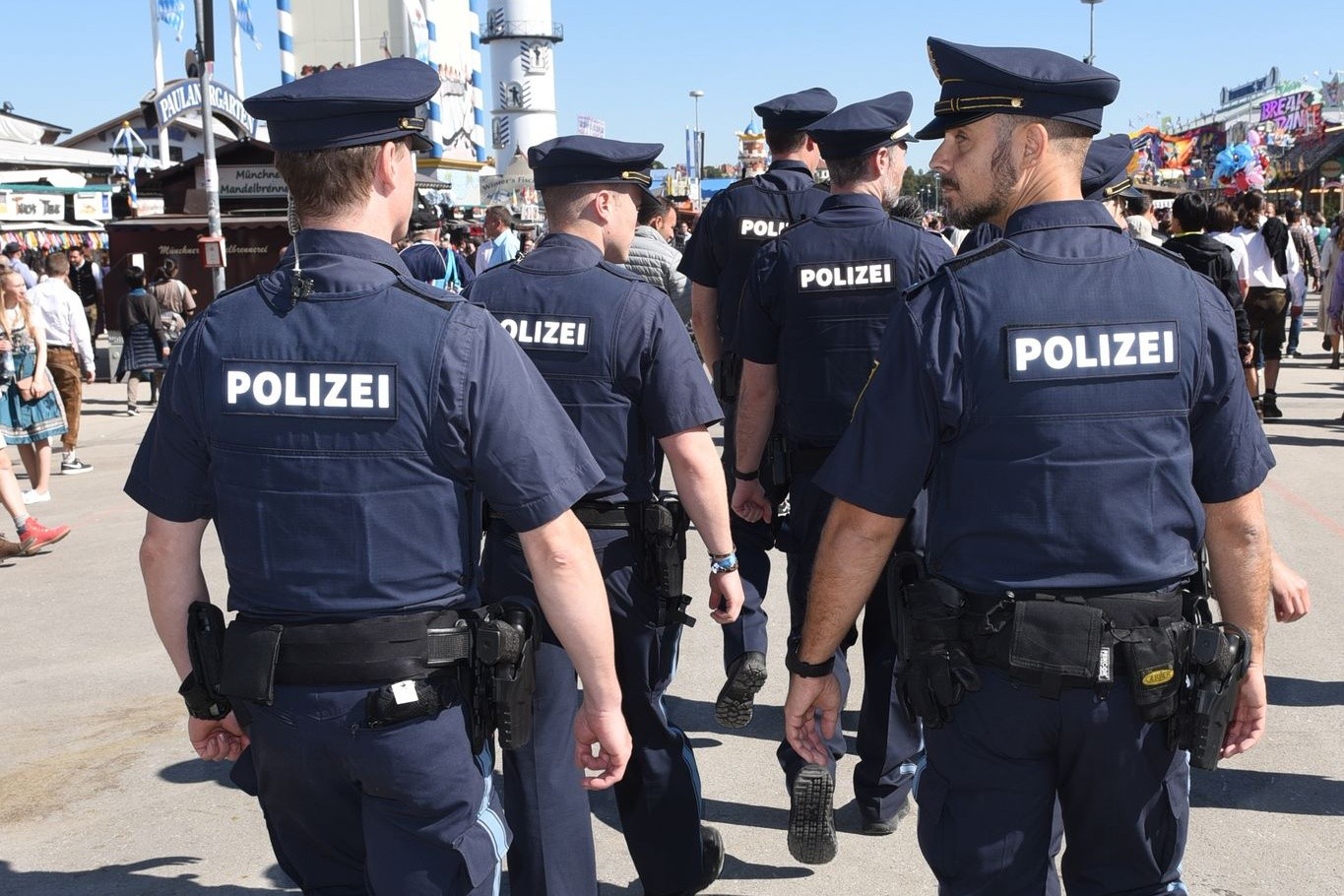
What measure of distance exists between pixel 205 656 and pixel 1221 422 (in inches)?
78.2

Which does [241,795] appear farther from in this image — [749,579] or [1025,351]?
[1025,351]

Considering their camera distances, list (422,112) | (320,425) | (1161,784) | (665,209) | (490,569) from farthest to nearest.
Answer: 1. (665,209)
2. (490,569)
3. (422,112)
4. (1161,784)
5. (320,425)

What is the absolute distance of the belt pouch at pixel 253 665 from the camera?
88.6 inches

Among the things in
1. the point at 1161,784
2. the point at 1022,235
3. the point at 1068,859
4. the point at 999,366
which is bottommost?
the point at 1068,859

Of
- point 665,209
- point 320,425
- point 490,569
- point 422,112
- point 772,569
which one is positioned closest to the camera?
point 320,425

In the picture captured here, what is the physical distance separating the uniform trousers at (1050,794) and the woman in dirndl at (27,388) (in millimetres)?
8428

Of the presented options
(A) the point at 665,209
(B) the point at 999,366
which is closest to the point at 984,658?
(B) the point at 999,366

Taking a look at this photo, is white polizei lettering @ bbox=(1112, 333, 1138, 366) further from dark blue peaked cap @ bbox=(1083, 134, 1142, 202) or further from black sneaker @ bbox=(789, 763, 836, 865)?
dark blue peaked cap @ bbox=(1083, 134, 1142, 202)

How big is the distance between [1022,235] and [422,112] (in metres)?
1.24

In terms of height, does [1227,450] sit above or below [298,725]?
above

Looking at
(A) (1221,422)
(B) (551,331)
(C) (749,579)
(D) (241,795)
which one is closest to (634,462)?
(B) (551,331)

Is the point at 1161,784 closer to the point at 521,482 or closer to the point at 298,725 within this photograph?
the point at 521,482

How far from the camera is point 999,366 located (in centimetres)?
237

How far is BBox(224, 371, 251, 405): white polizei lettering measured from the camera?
7.49ft
